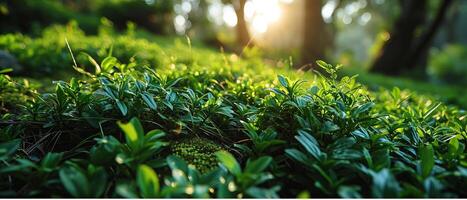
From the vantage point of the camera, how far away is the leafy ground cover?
4.33ft

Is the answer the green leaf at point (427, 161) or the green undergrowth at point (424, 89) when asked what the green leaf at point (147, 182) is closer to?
the green leaf at point (427, 161)

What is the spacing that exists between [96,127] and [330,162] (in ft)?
3.60

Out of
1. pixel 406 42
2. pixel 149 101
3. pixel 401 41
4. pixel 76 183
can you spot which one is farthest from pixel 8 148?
pixel 406 42

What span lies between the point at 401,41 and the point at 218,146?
1145cm

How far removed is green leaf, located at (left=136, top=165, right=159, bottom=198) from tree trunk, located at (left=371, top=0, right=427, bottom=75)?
12.0m

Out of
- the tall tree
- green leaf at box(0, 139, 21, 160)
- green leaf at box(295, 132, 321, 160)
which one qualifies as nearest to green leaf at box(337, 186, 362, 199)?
green leaf at box(295, 132, 321, 160)

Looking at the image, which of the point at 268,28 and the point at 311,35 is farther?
the point at 268,28

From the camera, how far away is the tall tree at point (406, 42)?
37.0 feet

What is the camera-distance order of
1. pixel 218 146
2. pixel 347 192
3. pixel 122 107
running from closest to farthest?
pixel 347 192, pixel 122 107, pixel 218 146

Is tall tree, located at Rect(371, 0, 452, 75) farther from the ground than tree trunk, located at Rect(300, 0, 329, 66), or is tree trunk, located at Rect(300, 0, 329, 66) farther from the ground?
tall tree, located at Rect(371, 0, 452, 75)

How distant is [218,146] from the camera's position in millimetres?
1818

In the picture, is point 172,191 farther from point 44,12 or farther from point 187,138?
point 44,12

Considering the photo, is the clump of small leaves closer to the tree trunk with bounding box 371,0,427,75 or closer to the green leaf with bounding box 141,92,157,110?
the green leaf with bounding box 141,92,157,110

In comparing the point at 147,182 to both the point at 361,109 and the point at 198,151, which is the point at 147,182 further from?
the point at 361,109
